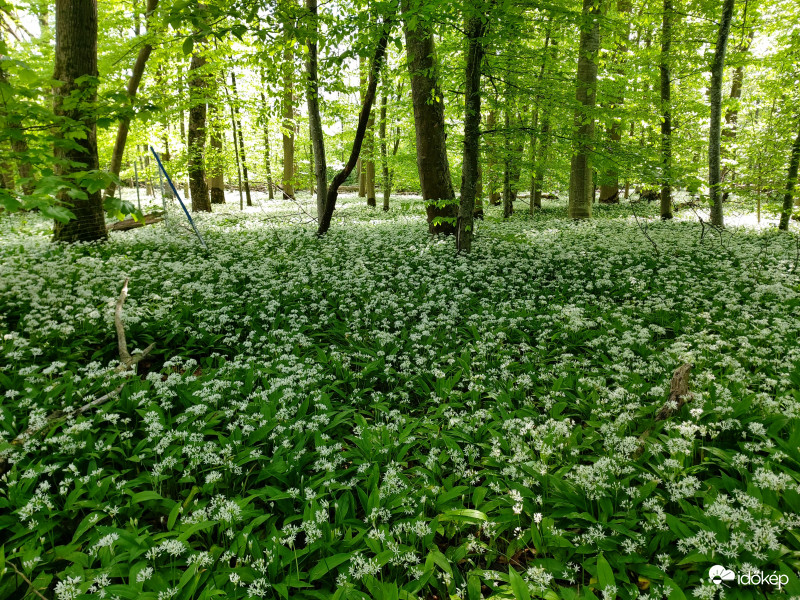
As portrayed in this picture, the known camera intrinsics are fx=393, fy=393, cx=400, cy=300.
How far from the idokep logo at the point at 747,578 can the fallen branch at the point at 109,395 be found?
15.3 feet

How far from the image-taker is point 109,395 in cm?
385

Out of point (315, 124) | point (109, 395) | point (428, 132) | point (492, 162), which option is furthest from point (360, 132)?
point (109, 395)

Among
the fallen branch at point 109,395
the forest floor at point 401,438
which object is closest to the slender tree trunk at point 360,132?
the forest floor at point 401,438

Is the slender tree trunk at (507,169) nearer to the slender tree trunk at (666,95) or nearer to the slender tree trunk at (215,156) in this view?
the slender tree trunk at (666,95)

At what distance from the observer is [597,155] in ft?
25.2

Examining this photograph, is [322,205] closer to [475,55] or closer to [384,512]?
[475,55]

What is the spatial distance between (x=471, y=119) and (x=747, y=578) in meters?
7.47

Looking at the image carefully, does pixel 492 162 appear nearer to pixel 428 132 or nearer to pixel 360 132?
pixel 428 132

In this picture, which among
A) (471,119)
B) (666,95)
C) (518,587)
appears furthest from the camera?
(666,95)

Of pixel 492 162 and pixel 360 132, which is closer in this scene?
pixel 360 132

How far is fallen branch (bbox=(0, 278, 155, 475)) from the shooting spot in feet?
10.5

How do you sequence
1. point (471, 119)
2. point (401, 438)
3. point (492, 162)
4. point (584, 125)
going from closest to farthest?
point (401, 438) → point (471, 119) → point (584, 125) → point (492, 162)

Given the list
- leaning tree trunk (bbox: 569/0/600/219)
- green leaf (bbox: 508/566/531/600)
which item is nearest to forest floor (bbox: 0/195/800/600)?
green leaf (bbox: 508/566/531/600)

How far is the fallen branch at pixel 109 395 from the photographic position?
3.19 m
